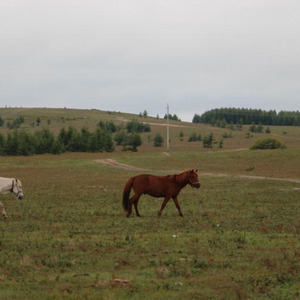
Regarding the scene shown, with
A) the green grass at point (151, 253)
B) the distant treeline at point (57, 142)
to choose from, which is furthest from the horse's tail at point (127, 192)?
the distant treeline at point (57, 142)

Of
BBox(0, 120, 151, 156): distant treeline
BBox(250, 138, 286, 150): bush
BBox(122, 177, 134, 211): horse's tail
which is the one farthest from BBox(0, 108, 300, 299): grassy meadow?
BBox(0, 120, 151, 156): distant treeline

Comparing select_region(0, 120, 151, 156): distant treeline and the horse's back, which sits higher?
the horse's back

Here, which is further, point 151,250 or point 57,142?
point 57,142

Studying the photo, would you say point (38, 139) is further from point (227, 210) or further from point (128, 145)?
point (227, 210)

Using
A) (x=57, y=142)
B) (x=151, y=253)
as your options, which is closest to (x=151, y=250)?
(x=151, y=253)

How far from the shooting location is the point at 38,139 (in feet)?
339

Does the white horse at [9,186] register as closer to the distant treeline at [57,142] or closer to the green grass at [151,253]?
the green grass at [151,253]

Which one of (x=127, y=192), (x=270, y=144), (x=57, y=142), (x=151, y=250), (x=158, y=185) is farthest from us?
(x=57, y=142)

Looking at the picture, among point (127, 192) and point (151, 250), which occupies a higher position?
point (127, 192)

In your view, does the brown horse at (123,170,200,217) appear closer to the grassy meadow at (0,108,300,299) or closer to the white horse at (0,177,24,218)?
the grassy meadow at (0,108,300,299)

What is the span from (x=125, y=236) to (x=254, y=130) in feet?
485

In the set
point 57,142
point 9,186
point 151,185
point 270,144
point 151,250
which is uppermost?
point 151,185

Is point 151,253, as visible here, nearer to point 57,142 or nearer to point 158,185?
point 158,185

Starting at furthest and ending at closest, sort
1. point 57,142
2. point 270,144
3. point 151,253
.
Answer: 1. point 57,142
2. point 270,144
3. point 151,253
